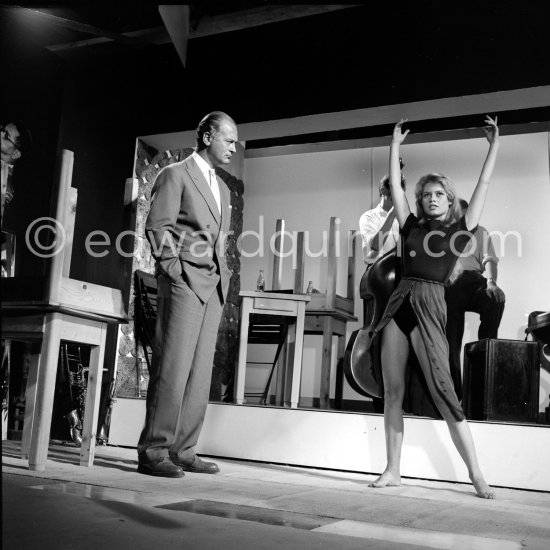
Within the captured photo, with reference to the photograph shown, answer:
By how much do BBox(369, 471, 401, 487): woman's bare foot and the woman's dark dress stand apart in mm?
335

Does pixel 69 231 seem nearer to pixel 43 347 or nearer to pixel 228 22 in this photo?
pixel 43 347

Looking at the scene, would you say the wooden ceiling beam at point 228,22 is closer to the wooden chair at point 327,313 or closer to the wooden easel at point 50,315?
the wooden chair at point 327,313

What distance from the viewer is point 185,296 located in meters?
2.62

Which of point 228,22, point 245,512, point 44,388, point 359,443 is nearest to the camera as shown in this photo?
point 245,512

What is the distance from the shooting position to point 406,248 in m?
2.72

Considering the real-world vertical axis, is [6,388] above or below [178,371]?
below

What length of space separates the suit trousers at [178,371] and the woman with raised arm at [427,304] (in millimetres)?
713

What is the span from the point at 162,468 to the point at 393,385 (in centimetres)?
95

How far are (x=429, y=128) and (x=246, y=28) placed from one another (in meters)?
2.16

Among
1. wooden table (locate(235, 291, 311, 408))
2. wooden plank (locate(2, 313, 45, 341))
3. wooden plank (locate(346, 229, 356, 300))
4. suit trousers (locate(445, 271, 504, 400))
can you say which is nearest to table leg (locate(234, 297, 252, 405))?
wooden table (locate(235, 291, 311, 408))

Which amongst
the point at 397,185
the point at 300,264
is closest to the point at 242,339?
the point at 300,264

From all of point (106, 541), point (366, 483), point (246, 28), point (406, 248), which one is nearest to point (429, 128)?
point (246, 28)

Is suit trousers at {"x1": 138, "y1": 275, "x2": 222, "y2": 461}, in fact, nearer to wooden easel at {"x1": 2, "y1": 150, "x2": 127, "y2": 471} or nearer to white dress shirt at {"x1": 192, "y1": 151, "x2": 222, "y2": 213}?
wooden easel at {"x1": 2, "y1": 150, "x2": 127, "y2": 471}

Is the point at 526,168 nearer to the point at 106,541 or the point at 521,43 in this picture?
the point at 521,43
